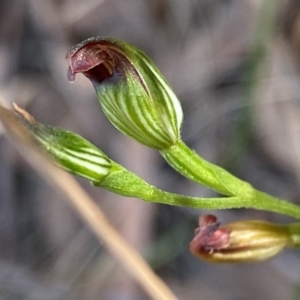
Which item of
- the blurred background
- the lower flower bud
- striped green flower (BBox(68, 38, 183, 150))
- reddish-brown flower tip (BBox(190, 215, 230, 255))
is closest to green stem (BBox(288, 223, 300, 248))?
the lower flower bud

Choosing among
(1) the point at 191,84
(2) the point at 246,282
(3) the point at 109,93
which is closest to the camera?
(3) the point at 109,93

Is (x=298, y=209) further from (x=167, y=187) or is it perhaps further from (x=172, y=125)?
(x=167, y=187)

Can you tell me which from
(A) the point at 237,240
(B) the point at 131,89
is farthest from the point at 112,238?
(B) the point at 131,89

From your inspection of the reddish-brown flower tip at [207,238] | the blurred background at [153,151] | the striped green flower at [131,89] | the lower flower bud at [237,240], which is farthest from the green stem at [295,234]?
the blurred background at [153,151]

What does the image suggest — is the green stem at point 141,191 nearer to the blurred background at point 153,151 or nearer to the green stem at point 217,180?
the green stem at point 217,180

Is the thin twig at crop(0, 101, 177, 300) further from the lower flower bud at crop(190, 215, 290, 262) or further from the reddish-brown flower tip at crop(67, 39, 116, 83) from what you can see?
the reddish-brown flower tip at crop(67, 39, 116, 83)

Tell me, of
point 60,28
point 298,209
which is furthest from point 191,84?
point 298,209
